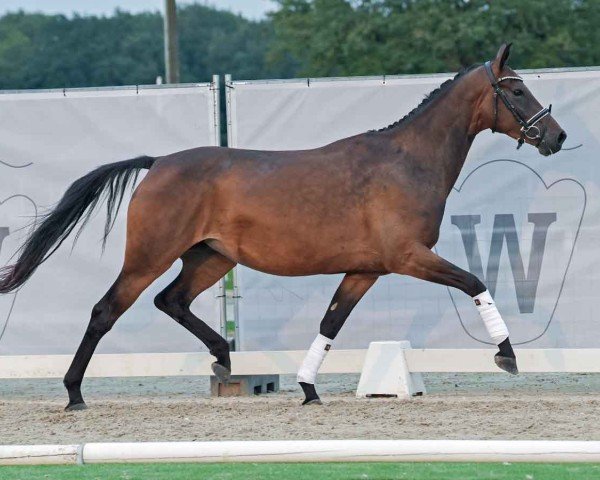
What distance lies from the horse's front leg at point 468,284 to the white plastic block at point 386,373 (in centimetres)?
115

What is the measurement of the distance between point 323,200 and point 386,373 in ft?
4.94

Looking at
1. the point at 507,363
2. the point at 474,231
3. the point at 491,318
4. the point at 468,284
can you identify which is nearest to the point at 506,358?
the point at 507,363

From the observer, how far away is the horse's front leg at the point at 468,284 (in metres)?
7.52

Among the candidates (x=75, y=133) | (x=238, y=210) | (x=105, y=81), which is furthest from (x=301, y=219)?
(x=105, y=81)

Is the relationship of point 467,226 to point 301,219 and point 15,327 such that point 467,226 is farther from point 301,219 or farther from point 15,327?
point 15,327

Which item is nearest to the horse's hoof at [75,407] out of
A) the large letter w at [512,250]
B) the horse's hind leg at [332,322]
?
the horse's hind leg at [332,322]

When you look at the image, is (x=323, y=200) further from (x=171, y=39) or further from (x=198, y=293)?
(x=171, y=39)

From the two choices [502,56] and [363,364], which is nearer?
[502,56]

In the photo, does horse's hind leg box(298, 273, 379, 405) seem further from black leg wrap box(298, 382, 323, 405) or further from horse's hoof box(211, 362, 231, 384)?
horse's hoof box(211, 362, 231, 384)

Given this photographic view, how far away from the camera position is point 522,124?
7.92 metres

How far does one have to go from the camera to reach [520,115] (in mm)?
7930

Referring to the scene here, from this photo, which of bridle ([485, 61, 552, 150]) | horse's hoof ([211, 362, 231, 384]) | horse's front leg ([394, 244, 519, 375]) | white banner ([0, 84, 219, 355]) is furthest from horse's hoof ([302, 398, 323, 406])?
bridle ([485, 61, 552, 150])

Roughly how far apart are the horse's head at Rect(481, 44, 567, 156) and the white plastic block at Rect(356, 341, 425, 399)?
71.0 inches

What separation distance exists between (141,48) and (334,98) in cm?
5731
